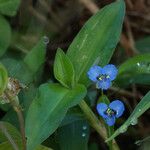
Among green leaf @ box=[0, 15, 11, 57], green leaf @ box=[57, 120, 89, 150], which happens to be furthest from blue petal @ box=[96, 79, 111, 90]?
green leaf @ box=[0, 15, 11, 57]

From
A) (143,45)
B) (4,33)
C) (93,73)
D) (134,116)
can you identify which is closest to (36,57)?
(4,33)

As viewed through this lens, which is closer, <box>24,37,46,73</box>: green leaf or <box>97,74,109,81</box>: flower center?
<box>97,74,109,81</box>: flower center

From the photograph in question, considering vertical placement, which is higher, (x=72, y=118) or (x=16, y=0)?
(x=16, y=0)

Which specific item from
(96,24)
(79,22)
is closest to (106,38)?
(96,24)

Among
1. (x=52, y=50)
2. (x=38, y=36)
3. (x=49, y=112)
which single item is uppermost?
(x=49, y=112)

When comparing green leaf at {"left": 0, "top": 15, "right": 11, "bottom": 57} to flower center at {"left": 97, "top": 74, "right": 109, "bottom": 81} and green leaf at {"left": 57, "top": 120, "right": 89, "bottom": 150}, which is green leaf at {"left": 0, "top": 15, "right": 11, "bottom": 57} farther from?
flower center at {"left": 97, "top": 74, "right": 109, "bottom": 81}

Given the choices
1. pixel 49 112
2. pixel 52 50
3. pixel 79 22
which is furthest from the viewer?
pixel 79 22

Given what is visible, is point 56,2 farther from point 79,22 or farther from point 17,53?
point 17,53
